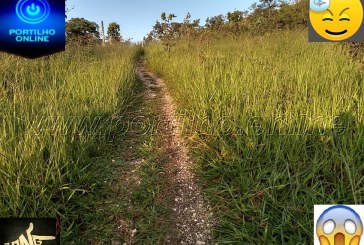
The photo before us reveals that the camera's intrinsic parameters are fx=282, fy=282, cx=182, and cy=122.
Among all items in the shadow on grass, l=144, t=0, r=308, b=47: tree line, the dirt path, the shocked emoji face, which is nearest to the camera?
the shocked emoji face

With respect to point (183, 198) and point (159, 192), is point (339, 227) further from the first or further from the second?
point (159, 192)

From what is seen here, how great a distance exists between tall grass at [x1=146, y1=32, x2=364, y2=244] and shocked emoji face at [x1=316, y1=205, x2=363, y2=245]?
24 centimetres

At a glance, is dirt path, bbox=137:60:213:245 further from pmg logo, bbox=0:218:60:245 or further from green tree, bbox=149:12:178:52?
green tree, bbox=149:12:178:52

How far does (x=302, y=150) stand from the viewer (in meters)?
2.36

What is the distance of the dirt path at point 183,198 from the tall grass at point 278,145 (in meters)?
0.10

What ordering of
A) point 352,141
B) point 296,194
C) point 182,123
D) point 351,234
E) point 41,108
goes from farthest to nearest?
point 182,123
point 41,108
point 352,141
point 296,194
point 351,234

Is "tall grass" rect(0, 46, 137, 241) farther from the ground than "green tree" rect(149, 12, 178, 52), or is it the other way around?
"green tree" rect(149, 12, 178, 52)

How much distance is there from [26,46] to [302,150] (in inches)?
92.3

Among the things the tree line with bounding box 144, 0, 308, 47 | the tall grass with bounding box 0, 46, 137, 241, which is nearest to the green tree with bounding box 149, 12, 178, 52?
the tree line with bounding box 144, 0, 308, 47

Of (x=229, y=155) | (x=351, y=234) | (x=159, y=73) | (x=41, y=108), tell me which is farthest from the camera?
(x=159, y=73)

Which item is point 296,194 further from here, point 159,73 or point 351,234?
point 159,73

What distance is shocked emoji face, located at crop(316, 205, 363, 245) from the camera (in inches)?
57.4

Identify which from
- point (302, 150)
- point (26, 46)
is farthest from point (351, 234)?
point (26, 46)

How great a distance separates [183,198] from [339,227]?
124 centimetres
